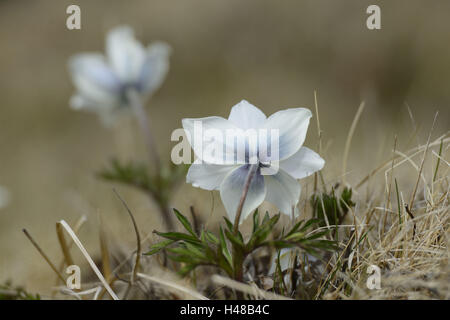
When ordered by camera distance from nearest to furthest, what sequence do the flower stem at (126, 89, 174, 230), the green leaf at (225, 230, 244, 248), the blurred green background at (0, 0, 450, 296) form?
1. the green leaf at (225, 230, 244, 248)
2. the flower stem at (126, 89, 174, 230)
3. the blurred green background at (0, 0, 450, 296)

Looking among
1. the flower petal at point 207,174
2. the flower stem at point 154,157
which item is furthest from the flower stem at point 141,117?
the flower petal at point 207,174

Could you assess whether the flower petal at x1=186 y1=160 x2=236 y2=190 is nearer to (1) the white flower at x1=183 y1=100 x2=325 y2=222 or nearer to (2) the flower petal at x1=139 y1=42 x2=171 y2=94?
(1) the white flower at x1=183 y1=100 x2=325 y2=222

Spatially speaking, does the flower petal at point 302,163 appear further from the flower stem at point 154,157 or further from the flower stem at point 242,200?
the flower stem at point 154,157

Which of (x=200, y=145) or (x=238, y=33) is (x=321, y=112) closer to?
(x=238, y=33)

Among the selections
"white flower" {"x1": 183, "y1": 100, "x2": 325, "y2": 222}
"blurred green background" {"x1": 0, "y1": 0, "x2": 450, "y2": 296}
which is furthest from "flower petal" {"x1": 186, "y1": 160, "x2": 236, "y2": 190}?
"blurred green background" {"x1": 0, "y1": 0, "x2": 450, "y2": 296}


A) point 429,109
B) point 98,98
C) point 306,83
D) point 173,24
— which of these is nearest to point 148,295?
point 98,98

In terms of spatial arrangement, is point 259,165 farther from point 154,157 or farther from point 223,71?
point 223,71
